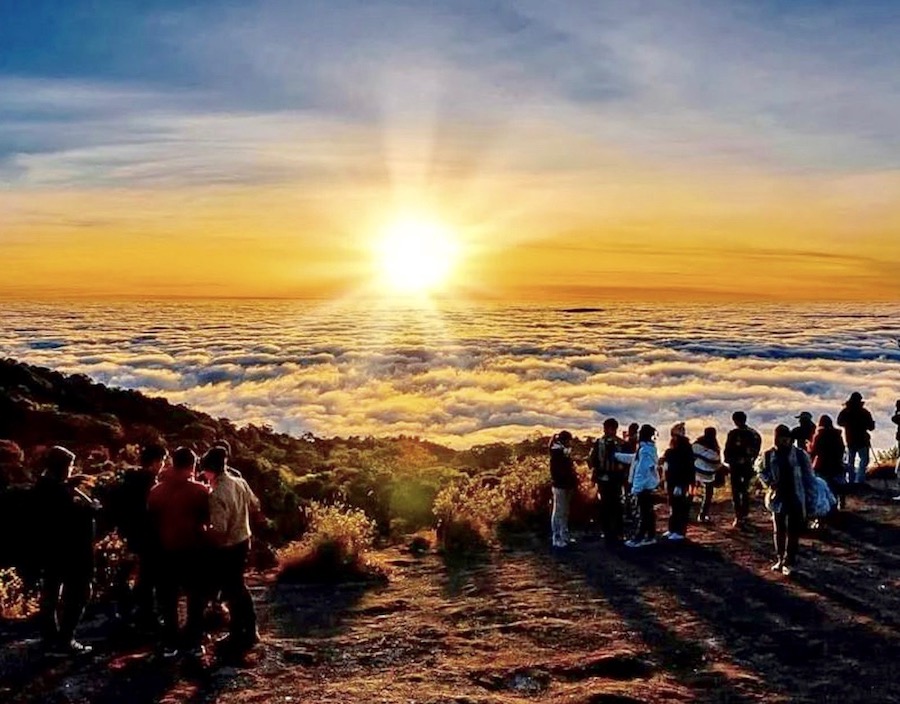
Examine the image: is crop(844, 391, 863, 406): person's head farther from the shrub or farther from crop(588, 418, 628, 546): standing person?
the shrub

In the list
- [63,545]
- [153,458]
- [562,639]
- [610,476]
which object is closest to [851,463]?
[610,476]

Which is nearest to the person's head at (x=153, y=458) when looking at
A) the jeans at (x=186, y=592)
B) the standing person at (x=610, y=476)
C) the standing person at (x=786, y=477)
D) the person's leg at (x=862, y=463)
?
the jeans at (x=186, y=592)

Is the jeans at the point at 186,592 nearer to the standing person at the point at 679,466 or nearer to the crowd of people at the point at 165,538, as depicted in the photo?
the crowd of people at the point at 165,538

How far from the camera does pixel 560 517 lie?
1154cm

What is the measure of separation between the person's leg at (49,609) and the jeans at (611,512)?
648 cm

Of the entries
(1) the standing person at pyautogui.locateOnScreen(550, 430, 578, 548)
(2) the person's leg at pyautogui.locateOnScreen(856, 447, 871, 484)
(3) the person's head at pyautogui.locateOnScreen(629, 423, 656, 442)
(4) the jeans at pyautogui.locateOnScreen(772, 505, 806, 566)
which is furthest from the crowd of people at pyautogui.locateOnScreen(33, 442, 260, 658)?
(2) the person's leg at pyautogui.locateOnScreen(856, 447, 871, 484)

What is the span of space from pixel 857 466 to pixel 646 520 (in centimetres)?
549

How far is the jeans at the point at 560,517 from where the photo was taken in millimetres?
11414

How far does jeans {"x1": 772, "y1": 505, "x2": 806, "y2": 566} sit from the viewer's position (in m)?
9.27

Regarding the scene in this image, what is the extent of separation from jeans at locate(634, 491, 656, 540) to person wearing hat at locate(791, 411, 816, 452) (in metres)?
2.23

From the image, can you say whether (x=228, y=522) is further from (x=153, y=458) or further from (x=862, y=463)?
(x=862, y=463)

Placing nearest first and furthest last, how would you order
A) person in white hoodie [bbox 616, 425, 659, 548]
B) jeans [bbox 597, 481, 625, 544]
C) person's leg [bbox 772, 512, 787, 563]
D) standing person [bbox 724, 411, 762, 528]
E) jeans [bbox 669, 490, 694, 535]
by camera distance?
1. person's leg [bbox 772, 512, 787, 563]
2. person in white hoodie [bbox 616, 425, 659, 548]
3. jeans [bbox 669, 490, 694, 535]
4. jeans [bbox 597, 481, 625, 544]
5. standing person [bbox 724, 411, 762, 528]

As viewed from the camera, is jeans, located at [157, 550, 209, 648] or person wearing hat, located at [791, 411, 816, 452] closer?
jeans, located at [157, 550, 209, 648]

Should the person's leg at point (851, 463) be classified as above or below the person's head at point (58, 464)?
below
